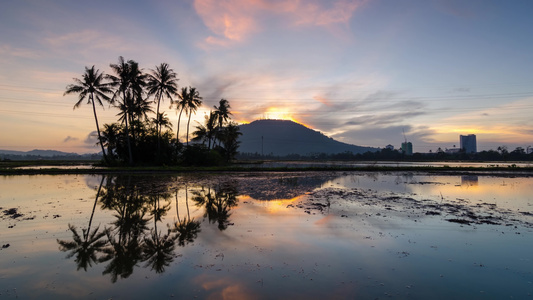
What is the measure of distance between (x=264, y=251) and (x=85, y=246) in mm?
5392

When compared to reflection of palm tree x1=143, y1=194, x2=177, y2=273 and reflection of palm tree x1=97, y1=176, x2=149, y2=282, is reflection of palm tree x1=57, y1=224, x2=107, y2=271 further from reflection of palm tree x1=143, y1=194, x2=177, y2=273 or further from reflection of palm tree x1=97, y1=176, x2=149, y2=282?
reflection of palm tree x1=143, y1=194, x2=177, y2=273

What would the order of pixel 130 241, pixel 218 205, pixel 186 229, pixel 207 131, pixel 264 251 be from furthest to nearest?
pixel 207 131 < pixel 218 205 < pixel 186 229 < pixel 130 241 < pixel 264 251

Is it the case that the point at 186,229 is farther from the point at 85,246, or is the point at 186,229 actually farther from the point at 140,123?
the point at 140,123

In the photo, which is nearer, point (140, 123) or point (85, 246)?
point (85, 246)

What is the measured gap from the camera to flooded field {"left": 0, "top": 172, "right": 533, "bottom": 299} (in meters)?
5.36

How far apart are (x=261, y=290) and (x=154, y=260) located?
319cm

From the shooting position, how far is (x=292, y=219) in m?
11.0

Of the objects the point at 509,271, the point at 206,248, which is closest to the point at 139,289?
the point at 206,248

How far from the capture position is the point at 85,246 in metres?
7.85

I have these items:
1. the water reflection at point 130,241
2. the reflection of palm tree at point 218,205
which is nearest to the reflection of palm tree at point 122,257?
the water reflection at point 130,241

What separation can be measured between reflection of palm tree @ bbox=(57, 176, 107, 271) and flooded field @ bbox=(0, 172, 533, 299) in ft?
0.10

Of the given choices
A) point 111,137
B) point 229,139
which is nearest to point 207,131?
point 229,139

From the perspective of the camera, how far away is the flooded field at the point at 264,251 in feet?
17.6

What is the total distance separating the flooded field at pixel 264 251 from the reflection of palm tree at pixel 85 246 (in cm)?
3
